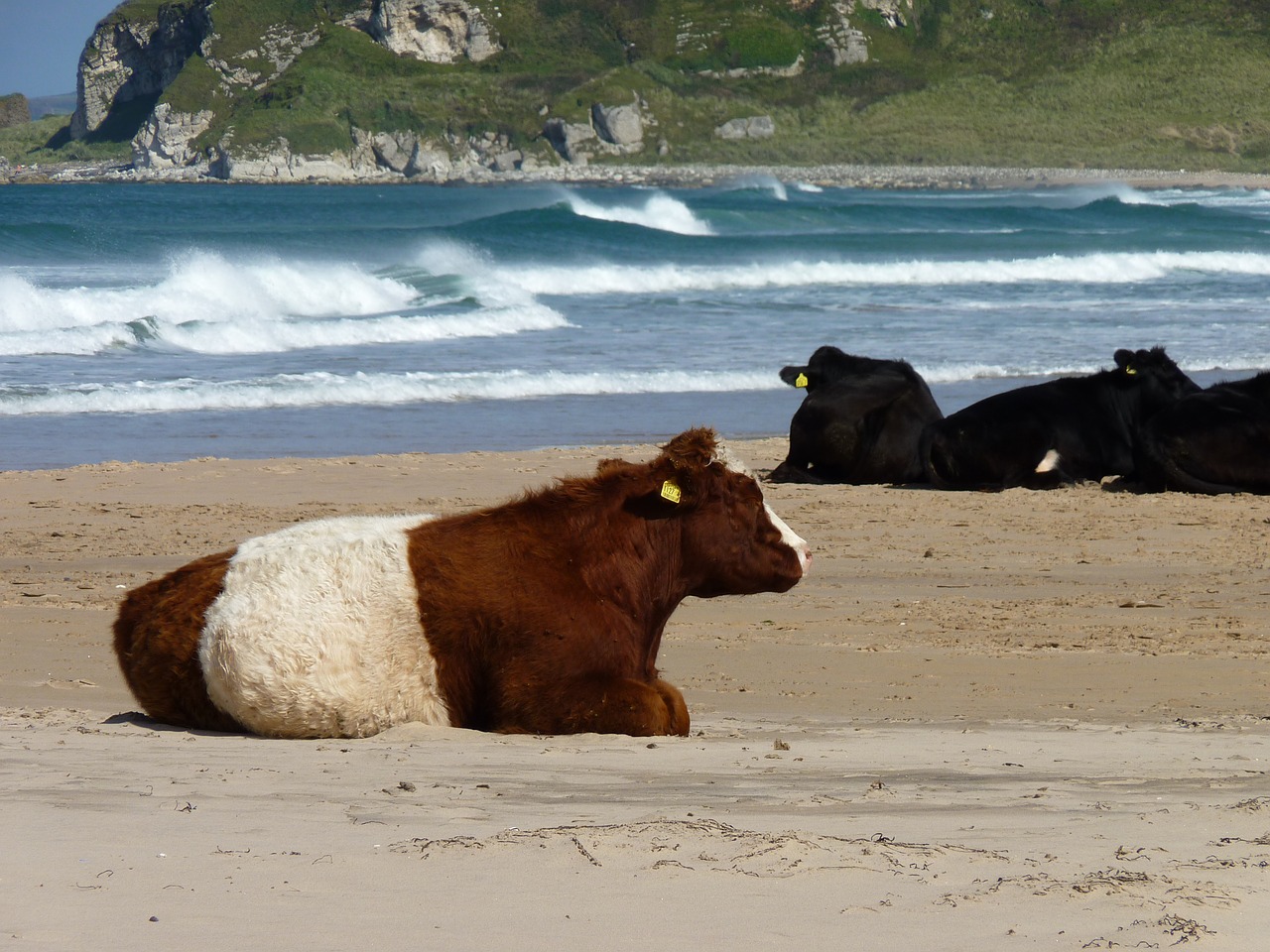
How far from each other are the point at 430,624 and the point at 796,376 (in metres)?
8.33

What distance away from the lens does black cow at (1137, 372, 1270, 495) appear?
457 inches

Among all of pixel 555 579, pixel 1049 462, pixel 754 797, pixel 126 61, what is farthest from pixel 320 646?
pixel 126 61

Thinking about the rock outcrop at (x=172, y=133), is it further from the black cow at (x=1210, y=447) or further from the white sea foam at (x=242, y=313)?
the black cow at (x=1210, y=447)

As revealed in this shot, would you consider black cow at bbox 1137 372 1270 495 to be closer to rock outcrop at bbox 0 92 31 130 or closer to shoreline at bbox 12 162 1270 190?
shoreline at bbox 12 162 1270 190

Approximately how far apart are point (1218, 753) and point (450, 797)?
2436mm

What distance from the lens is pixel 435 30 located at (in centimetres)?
15162

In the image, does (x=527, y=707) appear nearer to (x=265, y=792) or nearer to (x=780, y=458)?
(x=265, y=792)

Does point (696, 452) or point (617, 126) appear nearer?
point (696, 452)

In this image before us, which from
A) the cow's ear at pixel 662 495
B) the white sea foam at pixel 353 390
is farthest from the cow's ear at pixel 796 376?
the cow's ear at pixel 662 495

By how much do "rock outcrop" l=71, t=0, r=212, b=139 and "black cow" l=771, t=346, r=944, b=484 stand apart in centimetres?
15593

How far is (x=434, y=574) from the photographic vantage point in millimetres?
5117

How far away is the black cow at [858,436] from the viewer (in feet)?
41.0

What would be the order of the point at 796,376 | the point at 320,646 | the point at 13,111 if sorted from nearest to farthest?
the point at 320,646 < the point at 796,376 < the point at 13,111

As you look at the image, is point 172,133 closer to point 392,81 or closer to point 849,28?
point 392,81
